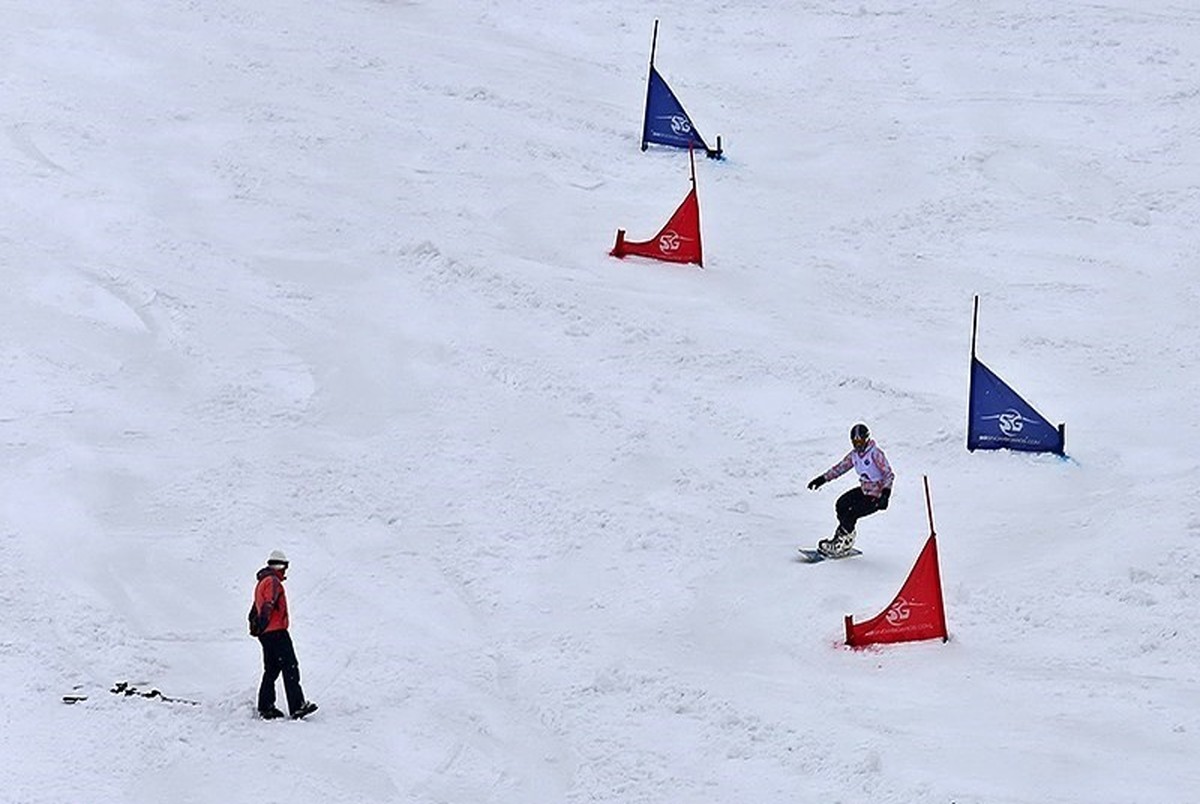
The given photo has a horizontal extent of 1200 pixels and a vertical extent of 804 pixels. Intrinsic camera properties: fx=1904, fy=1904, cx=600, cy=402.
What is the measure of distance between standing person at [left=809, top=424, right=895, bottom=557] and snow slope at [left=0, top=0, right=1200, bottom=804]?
0.45 meters

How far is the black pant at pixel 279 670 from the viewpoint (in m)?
12.9

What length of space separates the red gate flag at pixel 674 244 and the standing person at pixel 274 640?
30.8ft

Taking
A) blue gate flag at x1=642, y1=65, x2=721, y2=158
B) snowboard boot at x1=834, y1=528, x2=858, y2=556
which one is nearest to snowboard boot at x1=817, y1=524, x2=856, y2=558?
snowboard boot at x1=834, y1=528, x2=858, y2=556

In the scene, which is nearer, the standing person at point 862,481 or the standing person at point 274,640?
the standing person at point 274,640

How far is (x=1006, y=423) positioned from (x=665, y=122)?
27.3ft

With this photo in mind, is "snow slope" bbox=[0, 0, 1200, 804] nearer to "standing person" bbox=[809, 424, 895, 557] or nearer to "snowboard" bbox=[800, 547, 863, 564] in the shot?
"snowboard" bbox=[800, 547, 863, 564]

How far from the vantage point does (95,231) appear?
22.0m

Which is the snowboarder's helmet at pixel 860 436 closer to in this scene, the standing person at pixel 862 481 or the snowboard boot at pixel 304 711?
the standing person at pixel 862 481

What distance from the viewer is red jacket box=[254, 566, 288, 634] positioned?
1281 cm

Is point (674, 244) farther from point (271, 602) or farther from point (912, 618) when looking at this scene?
point (271, 602)

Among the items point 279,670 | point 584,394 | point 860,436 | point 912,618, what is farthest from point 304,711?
point 584,394

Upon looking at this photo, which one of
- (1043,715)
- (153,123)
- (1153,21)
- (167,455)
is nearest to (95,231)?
Result: (153,123)

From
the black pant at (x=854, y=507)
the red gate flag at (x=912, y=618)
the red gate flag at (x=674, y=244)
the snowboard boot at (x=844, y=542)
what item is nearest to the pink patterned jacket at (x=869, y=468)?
the black pant at (x=854, y=507)

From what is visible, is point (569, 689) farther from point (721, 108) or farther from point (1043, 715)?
point (721, 108)
